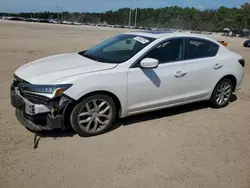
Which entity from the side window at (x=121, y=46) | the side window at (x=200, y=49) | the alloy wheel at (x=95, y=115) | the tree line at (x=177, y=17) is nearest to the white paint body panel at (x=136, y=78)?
the side window at (x=200, y=49)

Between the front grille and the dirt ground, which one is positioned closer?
the dirt ground

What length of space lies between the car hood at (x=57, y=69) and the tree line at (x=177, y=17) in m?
90.1

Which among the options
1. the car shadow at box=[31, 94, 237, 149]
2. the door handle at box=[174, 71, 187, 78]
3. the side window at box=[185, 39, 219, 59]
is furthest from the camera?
the side window at box=[185, 39, 219, 59]

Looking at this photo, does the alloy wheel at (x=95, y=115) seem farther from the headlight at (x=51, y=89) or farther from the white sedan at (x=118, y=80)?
the headlight at (x=51, y=89)

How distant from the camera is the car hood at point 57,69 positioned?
11.9 feet

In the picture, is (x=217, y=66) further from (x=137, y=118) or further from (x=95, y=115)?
(x=95, y=115)

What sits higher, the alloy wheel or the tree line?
the tree line

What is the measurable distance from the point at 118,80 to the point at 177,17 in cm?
12502

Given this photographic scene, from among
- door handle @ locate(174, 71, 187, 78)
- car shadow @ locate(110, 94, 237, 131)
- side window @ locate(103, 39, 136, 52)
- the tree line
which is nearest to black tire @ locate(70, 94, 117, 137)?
car shadow @ locate(110, 94, 237, 131)

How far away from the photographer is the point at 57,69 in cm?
382

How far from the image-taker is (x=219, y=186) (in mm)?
2973

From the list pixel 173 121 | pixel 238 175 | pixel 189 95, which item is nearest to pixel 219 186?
pixel 238 175

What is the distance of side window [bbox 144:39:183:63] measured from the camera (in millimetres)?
4309

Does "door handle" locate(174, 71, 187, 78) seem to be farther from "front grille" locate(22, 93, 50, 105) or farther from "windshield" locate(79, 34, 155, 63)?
"front grille" locate(22, 93, 50, 105)
